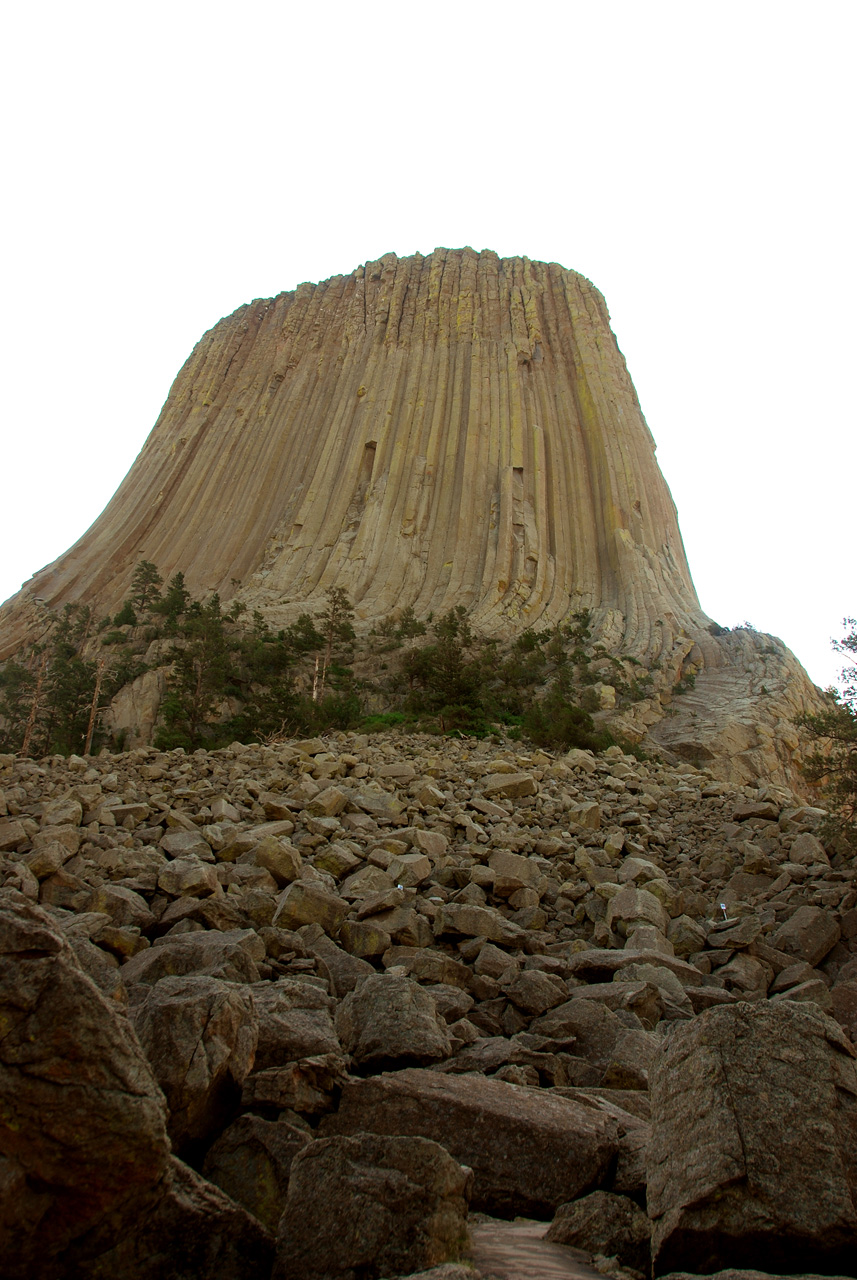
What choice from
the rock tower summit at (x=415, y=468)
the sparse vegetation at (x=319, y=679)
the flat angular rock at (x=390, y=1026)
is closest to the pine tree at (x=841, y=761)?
the flat angular rock at (x=390, y=1026)

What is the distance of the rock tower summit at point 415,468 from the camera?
29.9 metres

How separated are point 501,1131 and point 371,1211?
0.67 metres

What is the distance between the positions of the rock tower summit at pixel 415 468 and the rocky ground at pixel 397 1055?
2031 centimetres

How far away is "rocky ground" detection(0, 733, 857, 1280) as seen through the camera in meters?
1.78

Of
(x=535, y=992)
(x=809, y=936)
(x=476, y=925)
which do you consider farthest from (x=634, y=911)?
(x=535, y=992)

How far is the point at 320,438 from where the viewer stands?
1437 inches

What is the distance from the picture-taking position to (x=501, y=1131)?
2.39m

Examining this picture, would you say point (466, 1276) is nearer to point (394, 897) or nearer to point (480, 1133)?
point (480, 1133)

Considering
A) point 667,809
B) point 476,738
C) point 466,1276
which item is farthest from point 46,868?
point 476,738

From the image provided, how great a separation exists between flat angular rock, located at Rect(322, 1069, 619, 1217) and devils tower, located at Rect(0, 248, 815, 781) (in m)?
20.9

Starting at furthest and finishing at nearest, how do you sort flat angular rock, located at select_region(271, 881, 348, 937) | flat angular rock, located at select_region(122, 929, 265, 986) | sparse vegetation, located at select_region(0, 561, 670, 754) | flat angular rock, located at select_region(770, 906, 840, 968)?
sparse vegetation, located at select_region(0, 561, 670, 754) < flat angular rock, located at select_region(770, 906, 840, 968) < flat angular rock, located at select_region(271, 881, 348, 937) < flat angular rock, located at select_region(122, 929, 265, 986)

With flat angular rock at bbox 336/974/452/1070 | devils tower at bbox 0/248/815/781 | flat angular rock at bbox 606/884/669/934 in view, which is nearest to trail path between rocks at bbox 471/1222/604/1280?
flat angular rock at bbox 336/974/452/1070

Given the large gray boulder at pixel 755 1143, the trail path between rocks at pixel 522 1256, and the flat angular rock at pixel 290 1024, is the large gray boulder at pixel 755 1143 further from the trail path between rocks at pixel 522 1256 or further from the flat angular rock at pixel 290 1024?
the flat angular rock at pixel 290 1024

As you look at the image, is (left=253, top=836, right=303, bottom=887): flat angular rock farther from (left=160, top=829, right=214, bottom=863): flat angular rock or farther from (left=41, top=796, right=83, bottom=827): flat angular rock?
(left=41, top=796, right=83, bottom=827): flat angular rock
